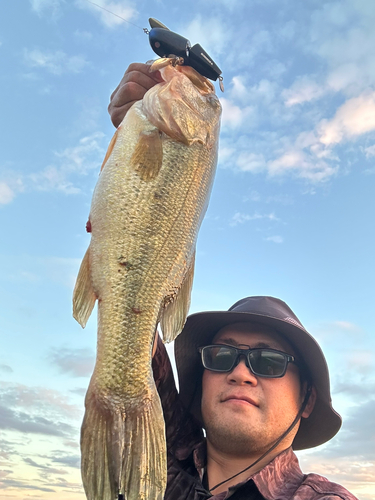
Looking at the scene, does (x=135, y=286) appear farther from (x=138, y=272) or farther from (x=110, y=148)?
(x=110, y=148)

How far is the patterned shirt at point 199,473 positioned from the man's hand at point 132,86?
1737 millimetres

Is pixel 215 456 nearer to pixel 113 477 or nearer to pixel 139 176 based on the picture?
pixel 113 477

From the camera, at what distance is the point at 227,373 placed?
3471 millimetres

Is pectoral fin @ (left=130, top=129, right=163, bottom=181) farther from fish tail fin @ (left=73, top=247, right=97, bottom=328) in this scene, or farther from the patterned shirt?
the patterned shirt

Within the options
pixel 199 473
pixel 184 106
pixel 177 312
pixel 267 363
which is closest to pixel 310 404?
pixel 267 363

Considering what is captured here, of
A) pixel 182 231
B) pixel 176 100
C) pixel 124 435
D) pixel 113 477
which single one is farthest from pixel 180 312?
pixel 176 100

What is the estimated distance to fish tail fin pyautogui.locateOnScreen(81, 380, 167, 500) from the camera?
214cm

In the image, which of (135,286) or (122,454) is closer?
(122,454)

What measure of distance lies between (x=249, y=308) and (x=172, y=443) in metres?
1.23

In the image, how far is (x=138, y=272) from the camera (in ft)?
8.26

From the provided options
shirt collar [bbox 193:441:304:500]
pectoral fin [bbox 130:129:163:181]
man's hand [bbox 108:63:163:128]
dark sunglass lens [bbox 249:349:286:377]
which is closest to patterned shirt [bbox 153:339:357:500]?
shirt collar [bbox 193:441:304:500]

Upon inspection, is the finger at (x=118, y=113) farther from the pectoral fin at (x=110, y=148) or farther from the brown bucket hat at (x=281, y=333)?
the brown bucket hat at (x=281, y=333)

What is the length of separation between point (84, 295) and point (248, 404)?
60.5 inches

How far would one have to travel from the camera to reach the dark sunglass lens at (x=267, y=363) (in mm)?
3462
